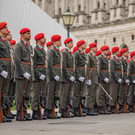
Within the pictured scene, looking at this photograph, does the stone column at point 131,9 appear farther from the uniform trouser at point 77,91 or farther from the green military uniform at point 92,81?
the uniform trouser at point 77,91

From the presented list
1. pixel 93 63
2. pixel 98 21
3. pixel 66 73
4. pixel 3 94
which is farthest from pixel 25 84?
pixel 98 21

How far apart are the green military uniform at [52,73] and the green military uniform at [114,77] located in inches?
129

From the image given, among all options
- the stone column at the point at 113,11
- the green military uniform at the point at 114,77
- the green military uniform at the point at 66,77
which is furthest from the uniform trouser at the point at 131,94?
the stone column at the point at 113,11

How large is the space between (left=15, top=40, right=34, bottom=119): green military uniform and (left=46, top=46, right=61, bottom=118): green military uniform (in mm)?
977

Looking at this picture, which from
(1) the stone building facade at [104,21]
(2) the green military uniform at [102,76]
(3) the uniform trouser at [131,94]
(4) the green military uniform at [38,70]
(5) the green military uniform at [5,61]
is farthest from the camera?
(1) the stone building facade at [104,21]

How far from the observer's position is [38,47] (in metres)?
12.9

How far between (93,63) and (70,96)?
5.77 feet

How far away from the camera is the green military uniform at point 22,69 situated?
11.9m

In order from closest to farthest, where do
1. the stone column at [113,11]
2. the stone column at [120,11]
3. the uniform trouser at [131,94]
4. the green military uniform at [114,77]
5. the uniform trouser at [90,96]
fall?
1. the uniform trouser at [90,96]
2. the green military uniform at [114,77]
3. the uniform trouser at [131,94]
4. the stone column at [120,11]
5. the stone column at [113,11]

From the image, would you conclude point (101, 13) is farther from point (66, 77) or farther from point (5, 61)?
point (5, 61)

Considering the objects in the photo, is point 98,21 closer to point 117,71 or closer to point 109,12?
point 109,12

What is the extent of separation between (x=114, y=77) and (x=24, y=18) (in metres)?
6.16

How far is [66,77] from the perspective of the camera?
13.6 m

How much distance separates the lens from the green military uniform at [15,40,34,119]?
11930mm
